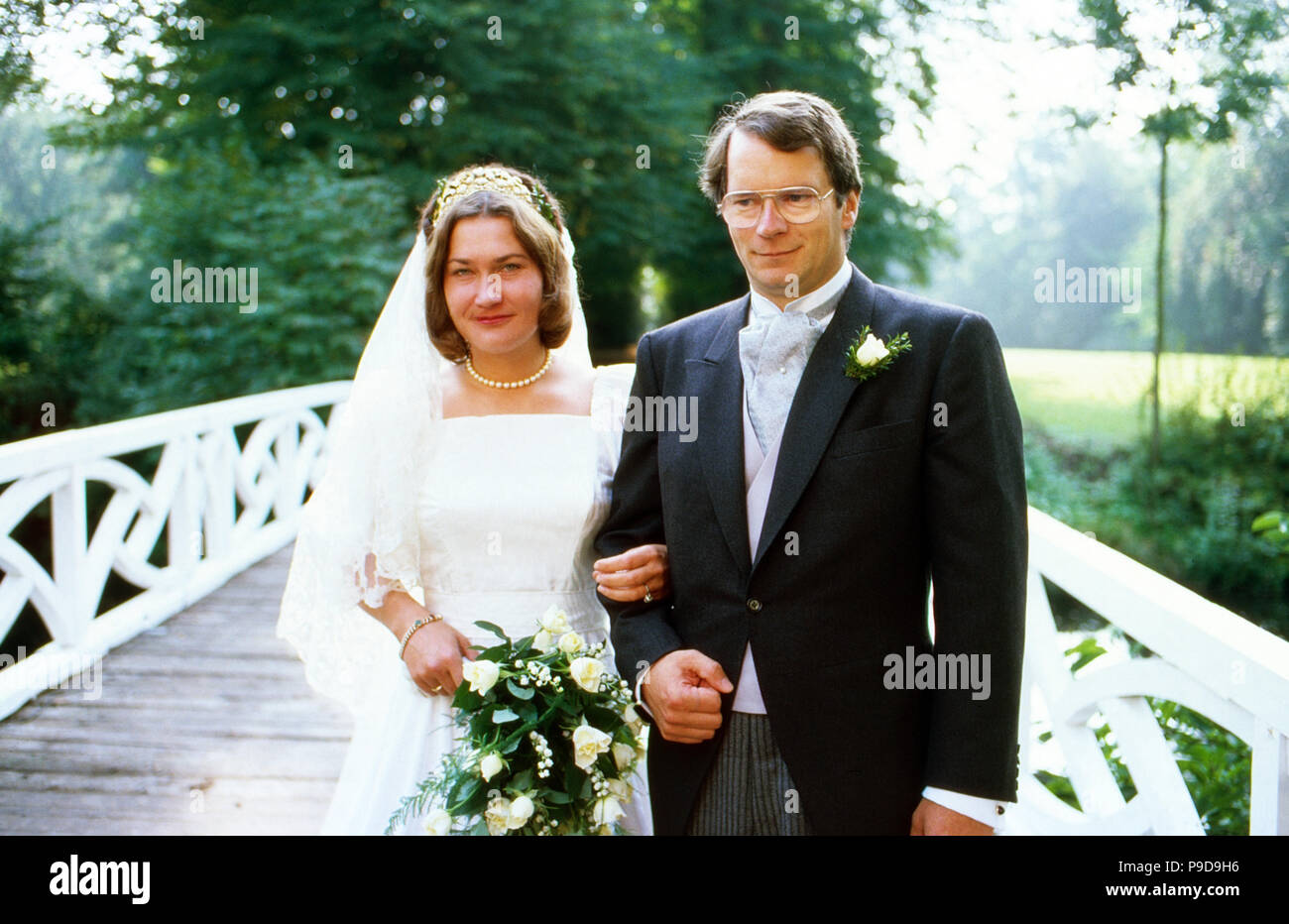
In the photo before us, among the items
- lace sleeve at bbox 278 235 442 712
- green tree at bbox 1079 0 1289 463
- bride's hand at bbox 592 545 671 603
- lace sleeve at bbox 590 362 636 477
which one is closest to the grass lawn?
green tree at bbox 1079 0 1289 463

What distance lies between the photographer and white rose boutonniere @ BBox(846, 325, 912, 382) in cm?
173

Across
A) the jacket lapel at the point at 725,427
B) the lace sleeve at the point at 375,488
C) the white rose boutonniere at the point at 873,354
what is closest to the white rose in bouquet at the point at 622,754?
the jacket lapel at the point at 725,427

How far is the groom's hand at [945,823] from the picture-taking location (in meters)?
1.68

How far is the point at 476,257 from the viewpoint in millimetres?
2303

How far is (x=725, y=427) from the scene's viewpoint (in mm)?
1843

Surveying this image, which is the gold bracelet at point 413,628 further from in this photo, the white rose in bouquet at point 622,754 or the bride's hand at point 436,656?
the white rose in bouquet at point 622,754

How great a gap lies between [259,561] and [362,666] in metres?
4.39

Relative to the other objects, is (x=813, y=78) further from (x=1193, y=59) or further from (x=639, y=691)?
(x=639, y=691)

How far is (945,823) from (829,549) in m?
0.48

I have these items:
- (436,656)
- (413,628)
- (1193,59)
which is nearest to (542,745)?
(436,656)

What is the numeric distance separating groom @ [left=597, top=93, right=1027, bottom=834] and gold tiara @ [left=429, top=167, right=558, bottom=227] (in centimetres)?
69

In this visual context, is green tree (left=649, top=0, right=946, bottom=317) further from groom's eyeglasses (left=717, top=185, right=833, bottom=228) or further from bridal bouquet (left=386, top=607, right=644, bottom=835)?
bridal bouquet (left=386, top=607, right=644, bottom=835)
